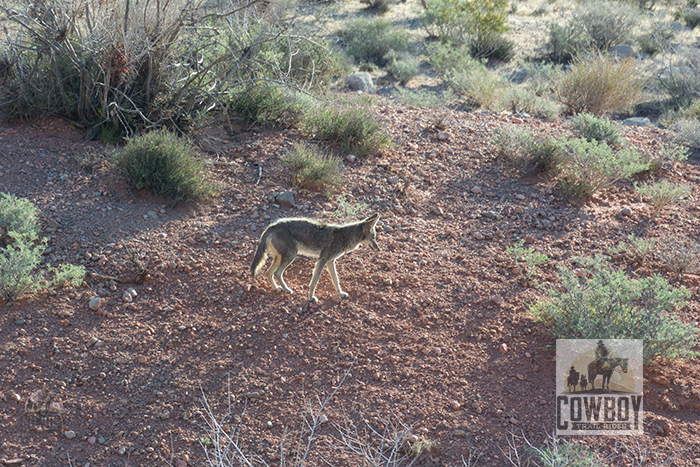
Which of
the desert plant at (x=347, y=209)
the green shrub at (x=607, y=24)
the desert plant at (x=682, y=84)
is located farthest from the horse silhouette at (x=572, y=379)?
the green shrub at (x=607, y=24)

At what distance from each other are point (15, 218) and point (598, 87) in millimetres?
9713

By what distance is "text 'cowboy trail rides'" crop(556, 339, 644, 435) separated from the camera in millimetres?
4582

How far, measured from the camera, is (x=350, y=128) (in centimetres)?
790

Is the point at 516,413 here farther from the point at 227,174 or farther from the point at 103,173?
the point at 103,173

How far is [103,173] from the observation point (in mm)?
6898

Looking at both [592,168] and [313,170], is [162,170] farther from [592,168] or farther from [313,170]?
[592,168]

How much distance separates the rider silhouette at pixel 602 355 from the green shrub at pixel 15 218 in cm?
515

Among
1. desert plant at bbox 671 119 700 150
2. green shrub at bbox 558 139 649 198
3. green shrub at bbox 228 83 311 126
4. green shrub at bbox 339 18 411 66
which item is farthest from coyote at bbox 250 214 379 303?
green shrub at bbox 339 18 411 66

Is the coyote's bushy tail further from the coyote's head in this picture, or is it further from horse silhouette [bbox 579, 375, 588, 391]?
horse silhouette [bbox 579, 375, 588, 391]

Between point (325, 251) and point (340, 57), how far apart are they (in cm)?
939

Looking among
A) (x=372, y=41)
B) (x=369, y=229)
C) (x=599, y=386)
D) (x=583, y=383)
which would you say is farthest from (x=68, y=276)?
(x=372, y=41)

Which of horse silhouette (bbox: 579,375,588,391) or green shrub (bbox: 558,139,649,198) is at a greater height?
green shrub (bbox: 558,139,649,198)

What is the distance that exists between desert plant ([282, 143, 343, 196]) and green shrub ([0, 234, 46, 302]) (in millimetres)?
2947

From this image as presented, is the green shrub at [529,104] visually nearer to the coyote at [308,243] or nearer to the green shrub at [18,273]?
the coyote at [308,243]
